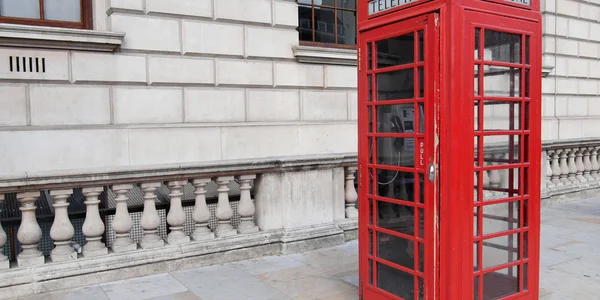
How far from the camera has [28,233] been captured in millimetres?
4469

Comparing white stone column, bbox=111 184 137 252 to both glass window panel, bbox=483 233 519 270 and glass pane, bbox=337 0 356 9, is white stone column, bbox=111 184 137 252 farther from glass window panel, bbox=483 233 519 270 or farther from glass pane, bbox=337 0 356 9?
glass pane, bbox=337 0 356 9

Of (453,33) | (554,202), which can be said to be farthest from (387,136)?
(554,202)

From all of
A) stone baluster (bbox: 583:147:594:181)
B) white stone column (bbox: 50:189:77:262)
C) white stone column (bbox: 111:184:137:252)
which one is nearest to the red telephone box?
white stone column (bbox: 111:184:137:252)

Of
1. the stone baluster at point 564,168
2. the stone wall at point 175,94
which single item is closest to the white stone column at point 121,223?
the stone wall at point 175,94

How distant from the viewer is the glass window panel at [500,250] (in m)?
3.52

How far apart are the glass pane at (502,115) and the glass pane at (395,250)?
0.98 metres

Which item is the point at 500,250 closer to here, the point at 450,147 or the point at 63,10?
the point at 450,147

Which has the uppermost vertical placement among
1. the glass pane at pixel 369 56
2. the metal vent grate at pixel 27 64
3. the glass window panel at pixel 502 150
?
the metal vent grate at pixel 27 64

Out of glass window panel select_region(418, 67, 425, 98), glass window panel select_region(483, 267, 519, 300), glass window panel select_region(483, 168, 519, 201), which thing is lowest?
glass window panel select_region(483, 267, 519, 300)

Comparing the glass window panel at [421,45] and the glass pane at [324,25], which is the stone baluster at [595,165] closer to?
the glass pane at [324,25]

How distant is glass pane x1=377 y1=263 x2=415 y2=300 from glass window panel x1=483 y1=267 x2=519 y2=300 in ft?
1.66

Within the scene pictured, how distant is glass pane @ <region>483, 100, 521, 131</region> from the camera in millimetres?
3434

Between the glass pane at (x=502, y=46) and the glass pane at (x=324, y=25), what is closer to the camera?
the glass pane at (x=502, y=46)

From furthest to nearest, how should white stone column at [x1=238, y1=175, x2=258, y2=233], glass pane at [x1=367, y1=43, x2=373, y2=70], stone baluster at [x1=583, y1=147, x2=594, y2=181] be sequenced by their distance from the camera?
stone baluster at [x1=583, y1=147, x2=594, y2=181], white stone column at [x1=238, y1=175, x2=258, y2=233], glass pane at [x1=367, y1=43, x2=373, y2=70]
